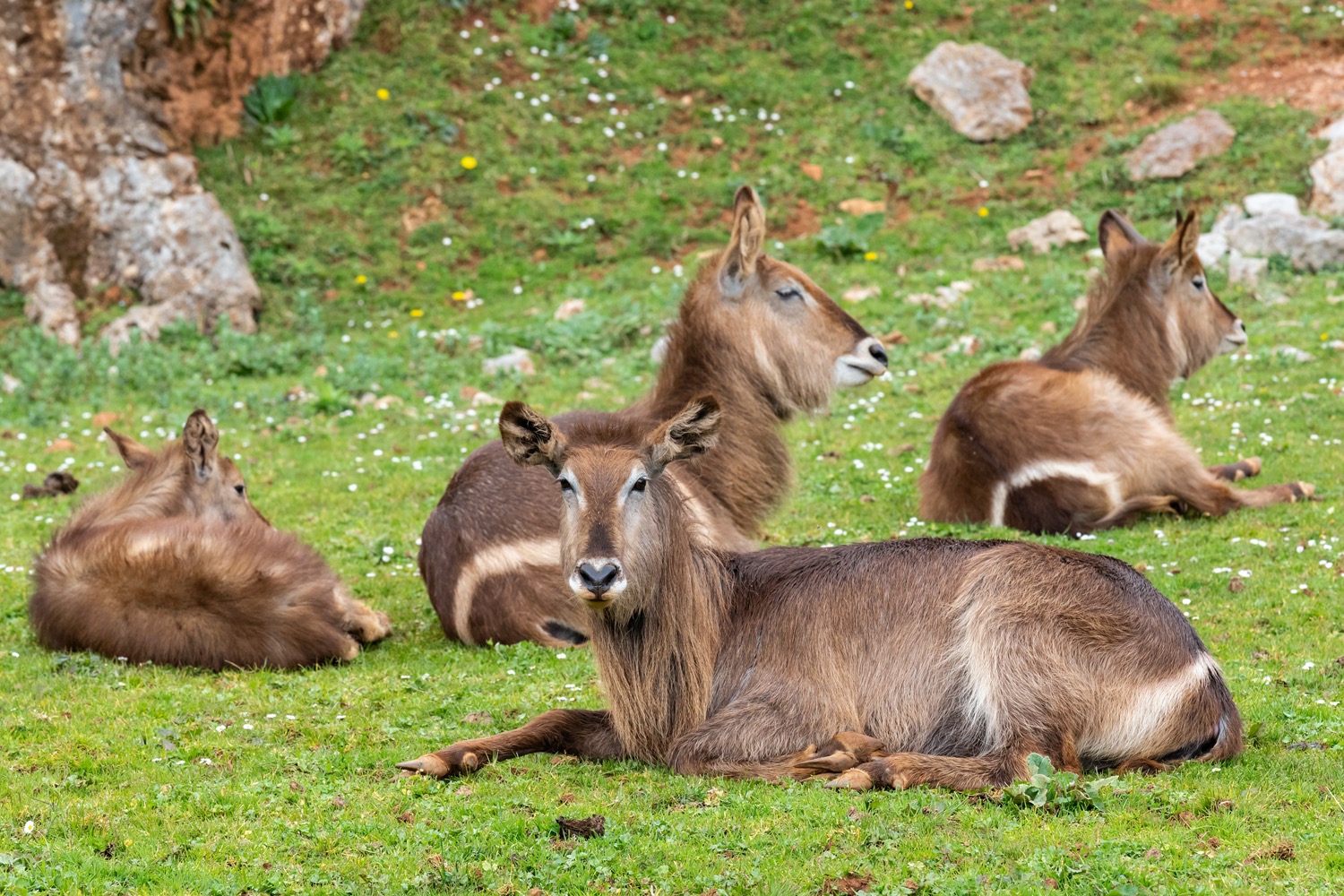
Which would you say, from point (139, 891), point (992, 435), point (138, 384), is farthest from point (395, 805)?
point (138, 384)

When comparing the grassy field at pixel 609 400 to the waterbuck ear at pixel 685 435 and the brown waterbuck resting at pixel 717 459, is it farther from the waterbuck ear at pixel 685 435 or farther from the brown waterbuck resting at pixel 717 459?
the waterbuck ear at pixel 685 435

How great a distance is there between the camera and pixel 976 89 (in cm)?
1927

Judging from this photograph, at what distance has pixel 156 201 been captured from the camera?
55.4 feet

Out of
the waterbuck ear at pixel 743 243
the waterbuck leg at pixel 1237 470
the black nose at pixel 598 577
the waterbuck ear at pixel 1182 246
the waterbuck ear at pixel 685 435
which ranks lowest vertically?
the waterbuck leg at pixel 1237 470

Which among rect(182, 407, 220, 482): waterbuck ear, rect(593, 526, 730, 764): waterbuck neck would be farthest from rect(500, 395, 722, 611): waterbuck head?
rect(182, 407, 220, 482): waterbuck ear

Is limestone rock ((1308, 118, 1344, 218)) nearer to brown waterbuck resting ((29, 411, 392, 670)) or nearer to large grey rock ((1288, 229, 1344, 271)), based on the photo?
large grey rock ((1288, 229, 1344, 271))

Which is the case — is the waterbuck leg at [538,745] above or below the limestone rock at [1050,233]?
below

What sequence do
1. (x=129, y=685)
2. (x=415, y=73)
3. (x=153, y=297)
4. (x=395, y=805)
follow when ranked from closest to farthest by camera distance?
(x=395, y=805) → (x=129, y=685) → (x=153, y=297) → (x=415, y=73)

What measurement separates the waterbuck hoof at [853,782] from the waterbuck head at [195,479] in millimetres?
4320

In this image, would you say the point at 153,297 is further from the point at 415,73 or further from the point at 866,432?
the point at 866,432

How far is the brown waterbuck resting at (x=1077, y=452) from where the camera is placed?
9375 mm

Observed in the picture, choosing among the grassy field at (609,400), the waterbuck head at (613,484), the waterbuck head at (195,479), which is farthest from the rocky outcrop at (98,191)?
the waterbuck head at (613,484)

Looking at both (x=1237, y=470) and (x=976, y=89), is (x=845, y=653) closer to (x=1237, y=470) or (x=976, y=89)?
(x=1237, y=470)

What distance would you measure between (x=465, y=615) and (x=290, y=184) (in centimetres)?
1173
